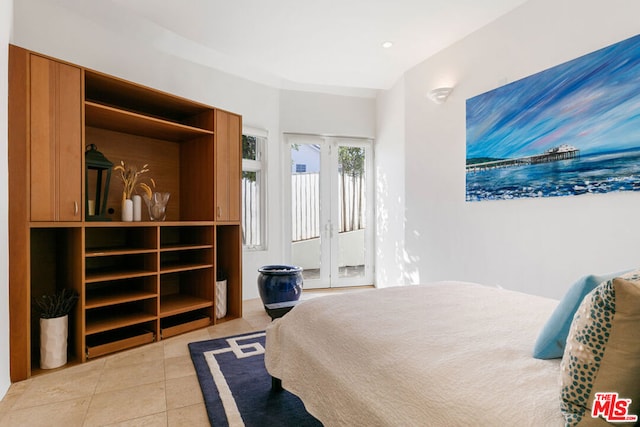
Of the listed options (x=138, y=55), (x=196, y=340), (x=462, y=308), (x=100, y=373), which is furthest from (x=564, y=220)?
(x=138, y=55)

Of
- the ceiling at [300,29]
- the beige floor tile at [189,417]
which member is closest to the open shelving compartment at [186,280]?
the beige floor tile at [189,417]

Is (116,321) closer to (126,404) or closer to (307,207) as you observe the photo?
(126,404)

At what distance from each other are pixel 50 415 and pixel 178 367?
722mm

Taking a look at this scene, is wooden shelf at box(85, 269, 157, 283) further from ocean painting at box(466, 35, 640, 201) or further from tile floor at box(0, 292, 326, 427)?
ocean painting at box(466, 35, 640, 201)

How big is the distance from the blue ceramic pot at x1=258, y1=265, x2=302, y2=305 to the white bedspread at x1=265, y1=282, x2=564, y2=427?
1.64 meters

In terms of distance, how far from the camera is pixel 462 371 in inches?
40.2

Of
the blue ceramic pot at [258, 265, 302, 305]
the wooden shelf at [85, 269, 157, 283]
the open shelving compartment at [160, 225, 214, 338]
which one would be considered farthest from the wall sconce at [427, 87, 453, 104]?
the wooden shelf at [85, 269, 157, 283]

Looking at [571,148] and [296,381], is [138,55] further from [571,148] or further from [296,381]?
[571,148]

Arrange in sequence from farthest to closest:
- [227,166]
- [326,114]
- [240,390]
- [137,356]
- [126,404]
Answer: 1. [326,114]
2. [227,166]
3. [137,356]
4. [240,390]
5. [126,404]

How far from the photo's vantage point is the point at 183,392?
204 centimetres

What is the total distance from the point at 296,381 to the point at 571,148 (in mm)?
2375

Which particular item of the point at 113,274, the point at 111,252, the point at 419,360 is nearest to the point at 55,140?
the point at 111,252

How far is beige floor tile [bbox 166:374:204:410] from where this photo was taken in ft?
6.30

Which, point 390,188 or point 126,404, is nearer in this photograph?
point 126,404
